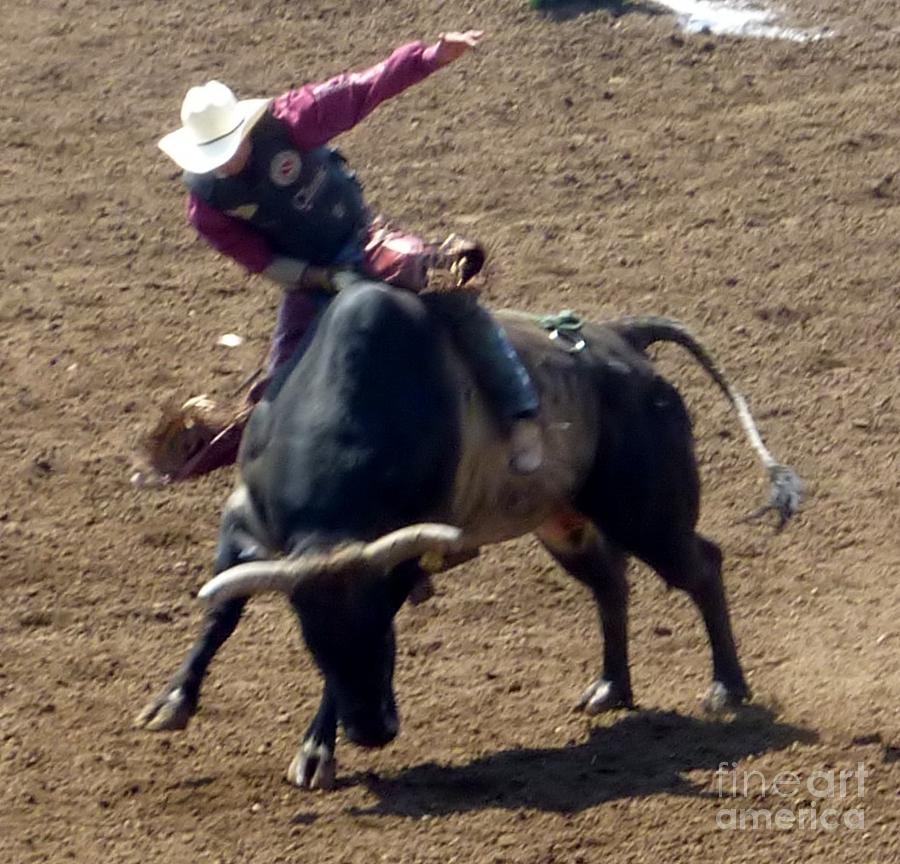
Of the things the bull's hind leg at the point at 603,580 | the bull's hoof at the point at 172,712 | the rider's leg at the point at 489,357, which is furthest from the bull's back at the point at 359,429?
the bull's hind leg at the point at 603,580

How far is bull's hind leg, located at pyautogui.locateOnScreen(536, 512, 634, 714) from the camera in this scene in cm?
719

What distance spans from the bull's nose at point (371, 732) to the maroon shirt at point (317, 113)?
1.58 meters

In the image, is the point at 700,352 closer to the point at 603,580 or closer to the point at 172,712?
the point at 603,580

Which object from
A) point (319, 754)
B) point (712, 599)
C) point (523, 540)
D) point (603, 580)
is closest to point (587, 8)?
point (523, 540)

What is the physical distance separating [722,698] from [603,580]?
0.59 m

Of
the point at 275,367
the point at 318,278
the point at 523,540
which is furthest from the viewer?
the point at 523,540

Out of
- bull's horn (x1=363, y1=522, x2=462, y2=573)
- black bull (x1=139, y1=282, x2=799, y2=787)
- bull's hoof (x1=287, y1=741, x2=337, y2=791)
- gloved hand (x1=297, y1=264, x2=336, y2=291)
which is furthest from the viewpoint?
gloved hand (x1=297, y1=264, x2=336, y2=291)

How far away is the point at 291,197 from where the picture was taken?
6.48 metres

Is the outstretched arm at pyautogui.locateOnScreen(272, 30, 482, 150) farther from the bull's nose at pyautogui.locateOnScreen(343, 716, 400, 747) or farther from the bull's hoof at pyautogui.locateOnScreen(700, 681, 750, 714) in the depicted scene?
the bull's hoof at pyautogui.locateOnScreen(700, 681, 750, 714)

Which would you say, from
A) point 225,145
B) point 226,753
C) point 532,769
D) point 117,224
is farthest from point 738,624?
point 117,224

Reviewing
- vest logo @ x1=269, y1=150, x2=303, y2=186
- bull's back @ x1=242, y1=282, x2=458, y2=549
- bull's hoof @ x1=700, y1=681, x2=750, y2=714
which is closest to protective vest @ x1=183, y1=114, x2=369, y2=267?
vest logo @ x1=269, y1=150, x2=303, y2=186

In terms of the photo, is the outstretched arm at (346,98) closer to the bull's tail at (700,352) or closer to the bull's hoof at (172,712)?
the bull's tail at (700,352)

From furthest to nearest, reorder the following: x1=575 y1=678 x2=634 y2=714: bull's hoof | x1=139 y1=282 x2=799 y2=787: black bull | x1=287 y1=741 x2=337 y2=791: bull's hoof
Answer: x1=575 y1=678 x2=634 y2=714: bull's hoof < x1=287 y1=741 x2=337 y2=791: bull's hoof < x1=139 y1=282 x2=799 y2=787: black bull

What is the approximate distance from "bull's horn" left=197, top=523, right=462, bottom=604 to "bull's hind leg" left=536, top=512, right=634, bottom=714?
1592 millimetres
